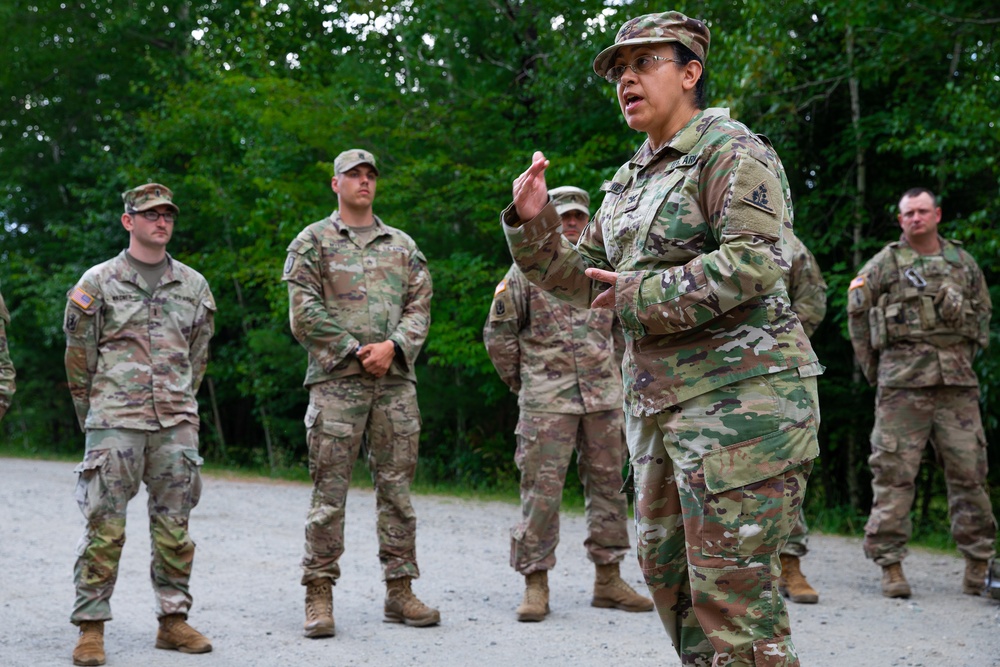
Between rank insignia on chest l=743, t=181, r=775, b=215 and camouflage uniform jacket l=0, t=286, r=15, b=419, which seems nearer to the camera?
rank insignia on chest l=743, t=181, r=775, b=215

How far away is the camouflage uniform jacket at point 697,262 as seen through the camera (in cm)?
286

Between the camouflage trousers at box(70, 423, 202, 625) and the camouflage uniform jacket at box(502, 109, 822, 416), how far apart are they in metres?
3.01

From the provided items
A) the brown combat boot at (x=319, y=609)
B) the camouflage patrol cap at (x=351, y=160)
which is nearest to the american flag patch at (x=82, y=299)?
the camouflage patrol cap at (x=351, y=160)

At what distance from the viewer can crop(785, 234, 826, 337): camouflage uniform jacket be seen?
6.33m

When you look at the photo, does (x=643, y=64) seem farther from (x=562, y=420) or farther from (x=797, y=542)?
(x=797, y=542)

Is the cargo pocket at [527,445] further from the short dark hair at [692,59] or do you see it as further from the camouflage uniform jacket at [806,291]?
the short dark hair at [692,59]

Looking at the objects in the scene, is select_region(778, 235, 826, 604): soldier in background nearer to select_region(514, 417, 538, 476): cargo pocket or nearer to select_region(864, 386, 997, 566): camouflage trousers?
select_region(864, 386, 997, 566): camouflage trousers

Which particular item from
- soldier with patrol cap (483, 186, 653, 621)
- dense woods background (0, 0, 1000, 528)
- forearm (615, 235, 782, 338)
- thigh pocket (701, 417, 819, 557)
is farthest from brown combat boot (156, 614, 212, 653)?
dense woods background (0, 0, 1000, 528)

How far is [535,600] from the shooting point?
604 cm

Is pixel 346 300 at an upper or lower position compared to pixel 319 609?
upper

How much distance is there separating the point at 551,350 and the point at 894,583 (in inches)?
109

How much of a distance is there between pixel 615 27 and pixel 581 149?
1.51 metres

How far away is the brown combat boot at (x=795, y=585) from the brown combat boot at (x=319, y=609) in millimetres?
2850


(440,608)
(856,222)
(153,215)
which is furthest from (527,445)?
(856,222)
